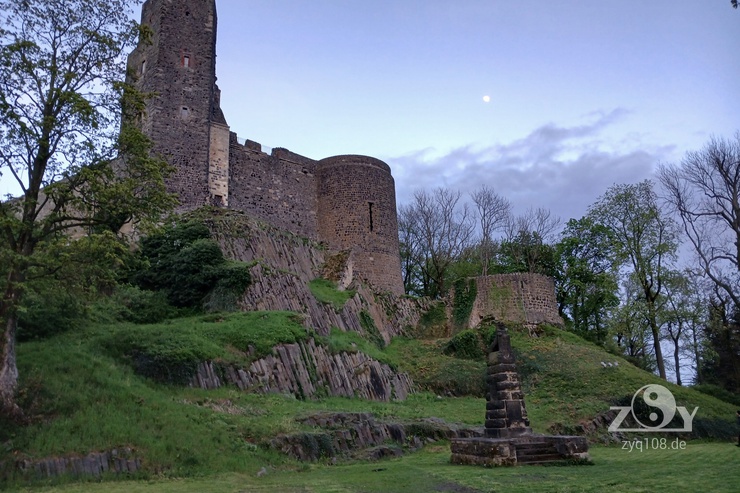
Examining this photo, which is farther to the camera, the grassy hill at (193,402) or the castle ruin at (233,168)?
the castle ruin at (233,168)

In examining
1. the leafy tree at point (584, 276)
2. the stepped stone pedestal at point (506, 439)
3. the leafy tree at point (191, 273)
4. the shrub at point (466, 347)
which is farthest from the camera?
the leafy tree at point (584, 276)

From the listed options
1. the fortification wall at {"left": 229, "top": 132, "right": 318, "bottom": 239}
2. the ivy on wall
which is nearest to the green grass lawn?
the fortification wall at {"left": 229, "top": 132, "right": 318, "bottom": 239}

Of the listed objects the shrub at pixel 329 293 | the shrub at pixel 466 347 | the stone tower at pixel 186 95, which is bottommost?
the shrub at pixel 466 347

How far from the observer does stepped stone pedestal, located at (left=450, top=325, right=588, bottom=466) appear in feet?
41.8

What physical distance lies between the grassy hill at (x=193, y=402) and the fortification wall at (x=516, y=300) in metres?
7.92

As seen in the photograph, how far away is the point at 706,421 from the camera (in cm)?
2292

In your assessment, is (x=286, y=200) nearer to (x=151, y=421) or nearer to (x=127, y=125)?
(x=127, y=125)

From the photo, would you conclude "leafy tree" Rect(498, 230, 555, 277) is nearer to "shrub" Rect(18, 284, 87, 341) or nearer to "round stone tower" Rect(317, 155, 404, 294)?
"round stone tower" Rect(317, 155, 404, 294)

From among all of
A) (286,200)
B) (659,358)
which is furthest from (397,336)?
(659,358)

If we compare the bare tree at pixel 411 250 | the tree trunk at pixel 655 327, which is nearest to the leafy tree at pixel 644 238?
the tree trunk at pixel 655 327

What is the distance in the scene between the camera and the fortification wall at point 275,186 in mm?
32250

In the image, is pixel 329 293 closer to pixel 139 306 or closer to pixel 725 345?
pixel 139 306

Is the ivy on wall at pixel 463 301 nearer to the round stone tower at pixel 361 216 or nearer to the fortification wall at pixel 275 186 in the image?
the round stone tower at pixel 361 216

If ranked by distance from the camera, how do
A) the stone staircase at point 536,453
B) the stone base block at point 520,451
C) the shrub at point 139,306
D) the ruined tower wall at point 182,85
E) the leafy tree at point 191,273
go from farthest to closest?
the ruined tower wall at point 182,85 < the leafy tree at point 191,273 < the shrub at point 139,306 < the stone staircase at point 536,453 < the stone base block at point 520,451
